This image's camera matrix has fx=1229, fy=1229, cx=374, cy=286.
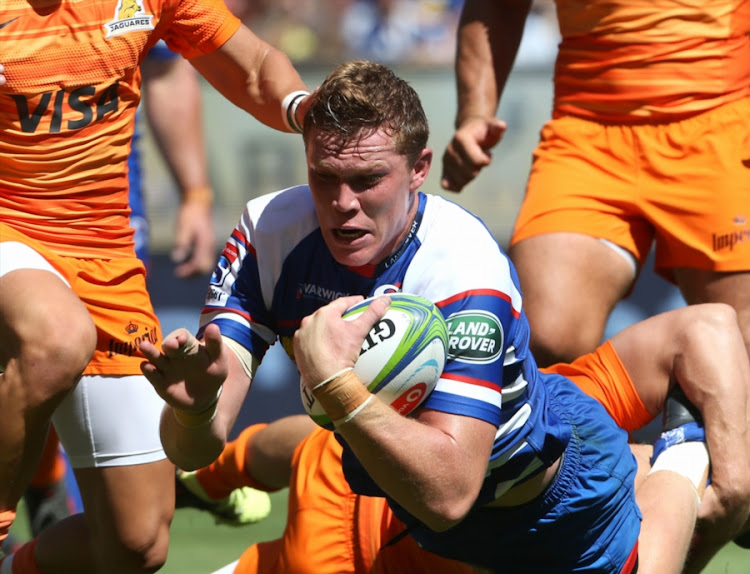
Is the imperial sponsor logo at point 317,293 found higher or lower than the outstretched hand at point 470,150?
lower

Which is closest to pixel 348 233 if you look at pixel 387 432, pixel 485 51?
pixel 387 432

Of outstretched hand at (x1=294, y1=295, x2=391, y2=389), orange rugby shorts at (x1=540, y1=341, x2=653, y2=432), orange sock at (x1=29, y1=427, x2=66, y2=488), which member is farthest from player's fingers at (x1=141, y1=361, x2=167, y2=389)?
orange sock at (x1=29, y1=427, x2=66, y2=488)

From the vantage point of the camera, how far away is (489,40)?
16.1 ft

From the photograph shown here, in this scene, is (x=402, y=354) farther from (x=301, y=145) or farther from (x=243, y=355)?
(x=301, y=145)

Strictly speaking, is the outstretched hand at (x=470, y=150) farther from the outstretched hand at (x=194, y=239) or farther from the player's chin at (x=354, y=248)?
the outstretched hand at (x=194, y=239)

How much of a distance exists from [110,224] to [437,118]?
137 inches

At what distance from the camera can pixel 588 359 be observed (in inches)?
159

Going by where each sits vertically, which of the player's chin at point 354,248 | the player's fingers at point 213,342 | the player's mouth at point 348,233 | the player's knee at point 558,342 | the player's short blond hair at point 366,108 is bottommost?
the player's knee at point 558,342

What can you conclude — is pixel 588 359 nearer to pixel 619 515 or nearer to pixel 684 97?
pixel 619 515

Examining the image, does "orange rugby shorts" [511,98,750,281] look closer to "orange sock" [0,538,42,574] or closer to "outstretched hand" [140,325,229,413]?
"outstretched hand" [140,325,229,413]

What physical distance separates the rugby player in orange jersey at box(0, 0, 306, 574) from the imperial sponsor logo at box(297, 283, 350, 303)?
0.70m

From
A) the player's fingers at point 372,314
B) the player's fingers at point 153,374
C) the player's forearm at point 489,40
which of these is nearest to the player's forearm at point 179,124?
the player's forearm at point 489,40

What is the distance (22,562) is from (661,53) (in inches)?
114

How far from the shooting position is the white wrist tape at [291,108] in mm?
4000
